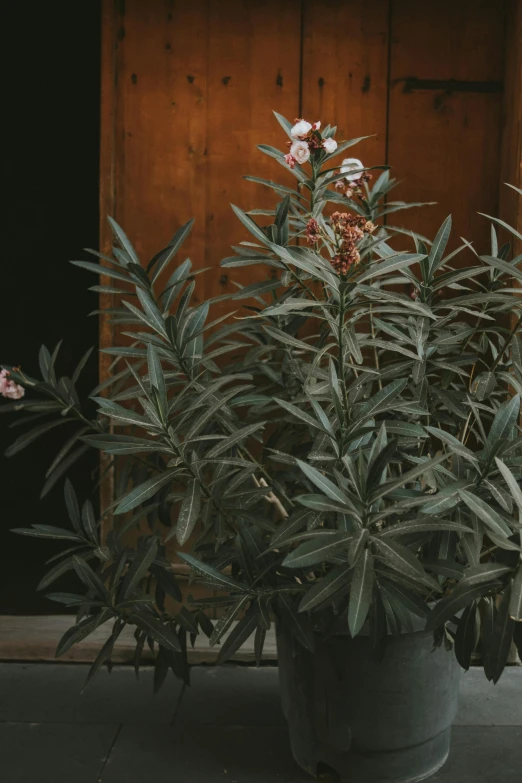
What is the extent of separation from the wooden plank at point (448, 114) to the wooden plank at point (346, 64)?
4 cm

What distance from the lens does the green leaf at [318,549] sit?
1486mm

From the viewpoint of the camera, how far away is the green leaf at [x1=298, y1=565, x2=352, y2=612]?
5.14ft

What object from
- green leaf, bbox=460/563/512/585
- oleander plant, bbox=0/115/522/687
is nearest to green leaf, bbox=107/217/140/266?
oleander plant, bbox=0/115/522/687

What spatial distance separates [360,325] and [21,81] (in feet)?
9.31

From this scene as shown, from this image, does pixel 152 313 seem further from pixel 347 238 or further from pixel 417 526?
pixel 417 526

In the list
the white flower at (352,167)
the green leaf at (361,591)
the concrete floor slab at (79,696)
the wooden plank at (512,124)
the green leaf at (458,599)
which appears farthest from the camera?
the wooden plank at (512,124)

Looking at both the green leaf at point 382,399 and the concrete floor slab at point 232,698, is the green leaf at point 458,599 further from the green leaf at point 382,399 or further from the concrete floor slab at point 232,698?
the concrete floor slab at point 232,698

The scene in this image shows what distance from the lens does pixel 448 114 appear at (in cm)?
258

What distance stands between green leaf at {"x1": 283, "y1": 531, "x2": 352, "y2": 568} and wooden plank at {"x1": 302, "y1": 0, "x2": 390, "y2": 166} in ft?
4.70

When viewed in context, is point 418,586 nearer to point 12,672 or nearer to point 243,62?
point 12,672

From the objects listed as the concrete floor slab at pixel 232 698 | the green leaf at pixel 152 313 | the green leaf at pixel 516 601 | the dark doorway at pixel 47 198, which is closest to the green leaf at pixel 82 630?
the concrete floor slab at pixel 232 698

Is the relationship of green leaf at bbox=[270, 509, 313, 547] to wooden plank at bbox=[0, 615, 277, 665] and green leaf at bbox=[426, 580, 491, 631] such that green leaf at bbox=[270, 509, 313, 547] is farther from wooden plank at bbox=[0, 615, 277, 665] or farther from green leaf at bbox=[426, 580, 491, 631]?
wooden plank at bbox=[0, 615, 277, 665]

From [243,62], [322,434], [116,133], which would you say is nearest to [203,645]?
[322,434]

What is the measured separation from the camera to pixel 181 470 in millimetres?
1831
